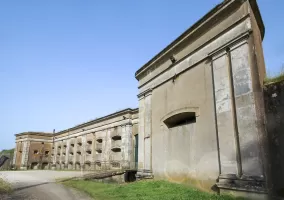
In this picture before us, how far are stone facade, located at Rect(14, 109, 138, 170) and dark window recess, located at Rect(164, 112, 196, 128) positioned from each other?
9.83 metres

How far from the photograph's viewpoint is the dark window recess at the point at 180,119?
8.06 m

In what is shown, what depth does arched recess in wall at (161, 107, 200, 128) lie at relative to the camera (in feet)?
25.6

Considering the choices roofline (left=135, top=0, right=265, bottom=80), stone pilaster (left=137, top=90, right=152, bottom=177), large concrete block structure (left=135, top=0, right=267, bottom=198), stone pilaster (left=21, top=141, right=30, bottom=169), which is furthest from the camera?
Answer: stone pilaster (left=21, top=141, right=30, bottom=169)

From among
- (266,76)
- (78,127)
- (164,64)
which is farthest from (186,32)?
(78,127)

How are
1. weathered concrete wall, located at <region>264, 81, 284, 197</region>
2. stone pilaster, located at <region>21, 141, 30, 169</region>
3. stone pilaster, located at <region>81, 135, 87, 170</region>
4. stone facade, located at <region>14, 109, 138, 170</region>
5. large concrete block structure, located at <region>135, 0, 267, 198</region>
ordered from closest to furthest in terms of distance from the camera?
weathered concrete wall, located at <region>264, 81, 284, 197</region> → large concrete block structure, located at <region>135, 0, 267, 198</region> → stone facade, located at <region>14, 109, 138, 170</region> → stone pilaster, located at <region>81, 135, 87, 170</region> → stone pilaster, located at <region>21, 141, 30, 169</region>

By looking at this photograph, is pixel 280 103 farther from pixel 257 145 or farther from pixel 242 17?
pixel 242 17

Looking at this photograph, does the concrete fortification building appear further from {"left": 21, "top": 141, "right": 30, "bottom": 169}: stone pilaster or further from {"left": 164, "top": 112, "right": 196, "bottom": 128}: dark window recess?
{"left": 21, "top": 141, "right": 30, "bottom": 169}: stone pilaster

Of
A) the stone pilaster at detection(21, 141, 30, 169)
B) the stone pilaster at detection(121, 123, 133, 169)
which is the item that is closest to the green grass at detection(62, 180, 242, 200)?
the stone pilaster at detection(121, 123, 133, 169)

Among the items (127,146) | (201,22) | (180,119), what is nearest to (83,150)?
(127,146)

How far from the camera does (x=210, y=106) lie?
7121 mm

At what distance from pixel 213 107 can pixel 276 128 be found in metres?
1.86

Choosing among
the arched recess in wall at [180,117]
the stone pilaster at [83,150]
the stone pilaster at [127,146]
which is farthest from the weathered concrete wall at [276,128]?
the stone pilaster at [83,150]

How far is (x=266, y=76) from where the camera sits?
6586 millimetres

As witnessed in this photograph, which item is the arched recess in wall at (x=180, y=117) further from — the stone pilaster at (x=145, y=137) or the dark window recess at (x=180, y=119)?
the stone pilaster at (x=145, y=137)
